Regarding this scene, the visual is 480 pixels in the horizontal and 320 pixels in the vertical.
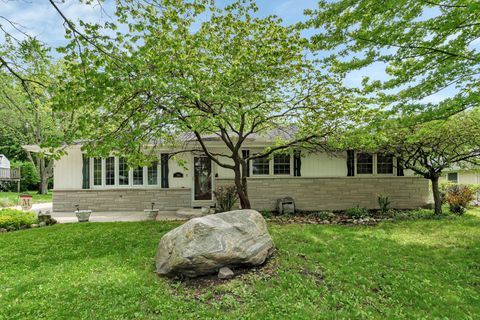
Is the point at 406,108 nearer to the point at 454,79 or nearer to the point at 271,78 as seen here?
the point at 454,79

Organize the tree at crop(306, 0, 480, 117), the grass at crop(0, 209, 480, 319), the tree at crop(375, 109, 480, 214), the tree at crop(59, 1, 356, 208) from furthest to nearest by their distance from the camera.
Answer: the tree at crop(375, 109, 480, 214) < the tree at crop(306, 0, 480, 117) < the tree at crop(59, 1, 356, 208) < the grass at crop(0, 209, 480, 319)

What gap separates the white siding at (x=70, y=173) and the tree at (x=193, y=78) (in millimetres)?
6425

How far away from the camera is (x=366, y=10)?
17.6 ft

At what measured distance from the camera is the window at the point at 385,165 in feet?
38.2

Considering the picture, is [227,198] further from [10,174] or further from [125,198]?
[10,174]

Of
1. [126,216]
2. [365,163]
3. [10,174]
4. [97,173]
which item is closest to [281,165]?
[365,163]

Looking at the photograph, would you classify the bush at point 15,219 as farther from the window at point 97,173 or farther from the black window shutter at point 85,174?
the window at point 97,173

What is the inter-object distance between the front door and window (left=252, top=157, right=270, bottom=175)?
6.19 ft

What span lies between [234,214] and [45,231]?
19.9 ft

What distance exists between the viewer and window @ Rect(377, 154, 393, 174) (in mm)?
11656

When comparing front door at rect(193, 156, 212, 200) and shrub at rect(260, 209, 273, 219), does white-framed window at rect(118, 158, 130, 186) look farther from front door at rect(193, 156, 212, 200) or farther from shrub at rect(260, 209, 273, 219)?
shrub at rect(260, 209, 273, 219)

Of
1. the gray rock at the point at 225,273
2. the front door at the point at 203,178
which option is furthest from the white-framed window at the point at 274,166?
the gray rock at the point at 225,273

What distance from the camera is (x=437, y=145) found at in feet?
30.3

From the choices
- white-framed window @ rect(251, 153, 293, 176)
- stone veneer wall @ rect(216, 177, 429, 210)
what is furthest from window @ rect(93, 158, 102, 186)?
white-framed window @ rect(251, 153, 293, 176)
